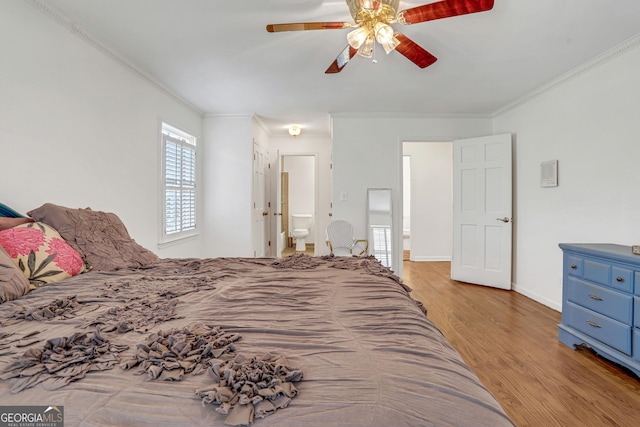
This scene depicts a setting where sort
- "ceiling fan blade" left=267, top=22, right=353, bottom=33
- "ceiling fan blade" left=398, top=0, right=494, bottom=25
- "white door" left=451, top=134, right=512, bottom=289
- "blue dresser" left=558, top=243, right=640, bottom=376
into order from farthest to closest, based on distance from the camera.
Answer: "white door" left=451, top=134, right=512, bottom=289, "blue dresser" left=558, top=243, right=640, bottom=376, "ceiling fan blade" left=267, top=22, right=353, bottom=33, "ceiling fan blade" left=398, top=0, right=494, bottom=25

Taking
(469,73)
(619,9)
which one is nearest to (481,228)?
(469,73)

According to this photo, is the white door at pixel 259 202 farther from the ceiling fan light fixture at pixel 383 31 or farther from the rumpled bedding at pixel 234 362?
the rumpled bedding at pixel 234 362

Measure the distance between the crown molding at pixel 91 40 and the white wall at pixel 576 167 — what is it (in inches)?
172

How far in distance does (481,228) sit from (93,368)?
4560 mm

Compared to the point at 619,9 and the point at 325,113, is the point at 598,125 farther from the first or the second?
the point at 325,113

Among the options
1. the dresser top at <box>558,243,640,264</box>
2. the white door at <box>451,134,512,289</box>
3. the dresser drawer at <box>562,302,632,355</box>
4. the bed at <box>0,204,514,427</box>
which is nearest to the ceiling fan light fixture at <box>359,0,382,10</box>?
the bed at <box>0,204,514,427</box>

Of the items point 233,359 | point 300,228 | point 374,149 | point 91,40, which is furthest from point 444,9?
point 300,228

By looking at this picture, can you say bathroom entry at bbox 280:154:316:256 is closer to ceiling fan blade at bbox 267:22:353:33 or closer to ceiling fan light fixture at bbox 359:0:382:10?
ceiling fan blade at bbox 267:22:353:33

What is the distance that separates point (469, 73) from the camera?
10.2 ft

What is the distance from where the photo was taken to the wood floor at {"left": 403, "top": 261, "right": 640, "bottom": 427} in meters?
1.73

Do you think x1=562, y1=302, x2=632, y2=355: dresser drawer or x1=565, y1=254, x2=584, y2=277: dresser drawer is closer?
x1=562, y1=302, x2=632, y2=355: dresser drawer

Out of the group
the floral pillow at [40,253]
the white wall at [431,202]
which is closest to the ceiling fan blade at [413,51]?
the floral pillow at [40,253]

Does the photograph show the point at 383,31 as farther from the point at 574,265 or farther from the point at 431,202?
the point at 431,202

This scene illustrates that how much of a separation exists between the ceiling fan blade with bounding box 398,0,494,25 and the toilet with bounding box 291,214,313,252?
18.5 ft
